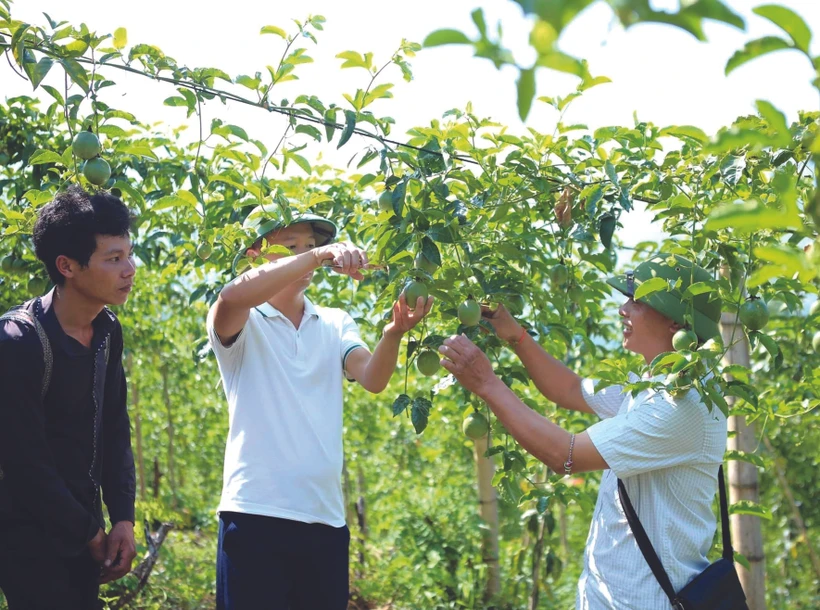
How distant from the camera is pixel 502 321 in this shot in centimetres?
216

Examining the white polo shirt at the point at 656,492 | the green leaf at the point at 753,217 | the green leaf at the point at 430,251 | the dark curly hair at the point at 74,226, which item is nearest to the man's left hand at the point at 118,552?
the dark curly hair at the point at 74,226

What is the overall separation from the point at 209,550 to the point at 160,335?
1.42 metres

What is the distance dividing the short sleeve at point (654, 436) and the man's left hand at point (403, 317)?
467mm

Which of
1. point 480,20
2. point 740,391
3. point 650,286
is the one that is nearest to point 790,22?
point 480,20

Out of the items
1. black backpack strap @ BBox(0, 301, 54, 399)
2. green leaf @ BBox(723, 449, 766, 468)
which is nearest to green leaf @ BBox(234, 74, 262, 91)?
black backpack strap @ BBox(0, 301, 54, 399)

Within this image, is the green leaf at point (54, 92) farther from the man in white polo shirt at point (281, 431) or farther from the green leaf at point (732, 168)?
the green leaf at point (732, 168)

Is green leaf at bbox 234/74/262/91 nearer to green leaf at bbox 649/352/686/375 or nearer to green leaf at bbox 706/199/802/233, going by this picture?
green leaf at bbox 649/352/686/375

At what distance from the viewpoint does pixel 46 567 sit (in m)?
1.79

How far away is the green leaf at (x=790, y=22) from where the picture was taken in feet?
2.10

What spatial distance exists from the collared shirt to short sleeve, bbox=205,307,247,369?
25 centimetres

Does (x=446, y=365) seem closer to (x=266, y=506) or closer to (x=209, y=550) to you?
(x=266, y=506)

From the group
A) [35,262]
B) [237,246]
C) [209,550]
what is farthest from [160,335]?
[237,246]

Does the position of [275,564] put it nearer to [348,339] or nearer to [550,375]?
[348,339]

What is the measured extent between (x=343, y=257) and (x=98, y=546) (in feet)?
2.88
